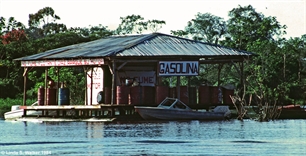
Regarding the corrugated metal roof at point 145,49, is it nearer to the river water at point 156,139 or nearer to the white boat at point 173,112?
the white boat at point 173,112

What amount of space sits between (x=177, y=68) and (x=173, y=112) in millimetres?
3087

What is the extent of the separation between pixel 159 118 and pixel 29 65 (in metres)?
9.64

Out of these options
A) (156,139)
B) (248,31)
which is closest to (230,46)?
(248,31)

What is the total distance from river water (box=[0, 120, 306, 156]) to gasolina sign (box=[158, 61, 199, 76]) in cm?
424

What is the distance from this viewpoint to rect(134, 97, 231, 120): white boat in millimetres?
48750

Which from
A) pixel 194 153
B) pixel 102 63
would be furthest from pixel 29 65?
pixel 194 153

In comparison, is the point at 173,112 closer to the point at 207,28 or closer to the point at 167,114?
the point at 167,114

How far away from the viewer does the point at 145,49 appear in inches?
2021

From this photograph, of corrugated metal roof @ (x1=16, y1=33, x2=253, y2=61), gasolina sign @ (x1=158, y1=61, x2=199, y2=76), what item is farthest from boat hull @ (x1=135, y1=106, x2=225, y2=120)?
corrugated metal roof @ (x1=16, y1=33, x2=253, y2=61)

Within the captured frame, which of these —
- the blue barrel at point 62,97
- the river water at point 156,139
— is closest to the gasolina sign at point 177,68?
the river water at point 156,139

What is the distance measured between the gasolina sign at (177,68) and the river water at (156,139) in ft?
13.9

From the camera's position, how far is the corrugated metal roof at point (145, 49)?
50.5m

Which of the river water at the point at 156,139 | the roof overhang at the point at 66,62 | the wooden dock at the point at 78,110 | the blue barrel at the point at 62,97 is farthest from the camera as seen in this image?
the blue barrel at the point at 62,97

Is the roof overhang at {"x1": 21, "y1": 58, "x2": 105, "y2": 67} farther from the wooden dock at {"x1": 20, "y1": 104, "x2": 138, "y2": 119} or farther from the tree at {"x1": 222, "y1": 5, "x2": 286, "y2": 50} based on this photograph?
the tree at {"x1": 222, "y1": 5, "x2": 286, "y2": 50}
